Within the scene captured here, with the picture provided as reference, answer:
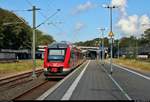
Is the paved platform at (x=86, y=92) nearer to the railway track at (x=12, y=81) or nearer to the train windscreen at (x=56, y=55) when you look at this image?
the railway track at (x=12, y=81)

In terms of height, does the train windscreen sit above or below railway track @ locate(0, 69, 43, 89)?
above

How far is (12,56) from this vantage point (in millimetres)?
123188

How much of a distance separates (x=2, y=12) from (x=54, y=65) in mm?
99182

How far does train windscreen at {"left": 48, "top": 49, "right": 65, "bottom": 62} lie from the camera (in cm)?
3588

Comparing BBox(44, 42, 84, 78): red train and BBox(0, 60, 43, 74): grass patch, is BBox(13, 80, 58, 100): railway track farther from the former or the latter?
BBox(0, 60, 43, 74): grass patch

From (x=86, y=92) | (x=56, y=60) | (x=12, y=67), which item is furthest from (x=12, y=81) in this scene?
(x=12, y=67)

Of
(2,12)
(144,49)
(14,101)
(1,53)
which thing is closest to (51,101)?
(14,101)

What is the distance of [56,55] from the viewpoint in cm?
Result: 3616

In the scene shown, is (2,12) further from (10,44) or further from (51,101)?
(51,101)

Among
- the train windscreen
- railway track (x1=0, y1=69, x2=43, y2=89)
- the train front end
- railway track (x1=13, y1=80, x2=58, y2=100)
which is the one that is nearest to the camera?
railway track (x1=13, y1=80, x2=58, y2=100)

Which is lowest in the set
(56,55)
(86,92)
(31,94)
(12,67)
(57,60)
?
(31,94)

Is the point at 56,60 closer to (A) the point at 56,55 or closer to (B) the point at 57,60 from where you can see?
(B) the point at 57,60

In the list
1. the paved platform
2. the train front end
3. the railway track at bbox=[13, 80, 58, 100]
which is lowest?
the railway track at bbox=[13, 80, 58, 100]

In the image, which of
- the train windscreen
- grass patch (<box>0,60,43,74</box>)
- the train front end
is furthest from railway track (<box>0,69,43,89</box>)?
grass patch (<box>0,60,43,74</box>)
